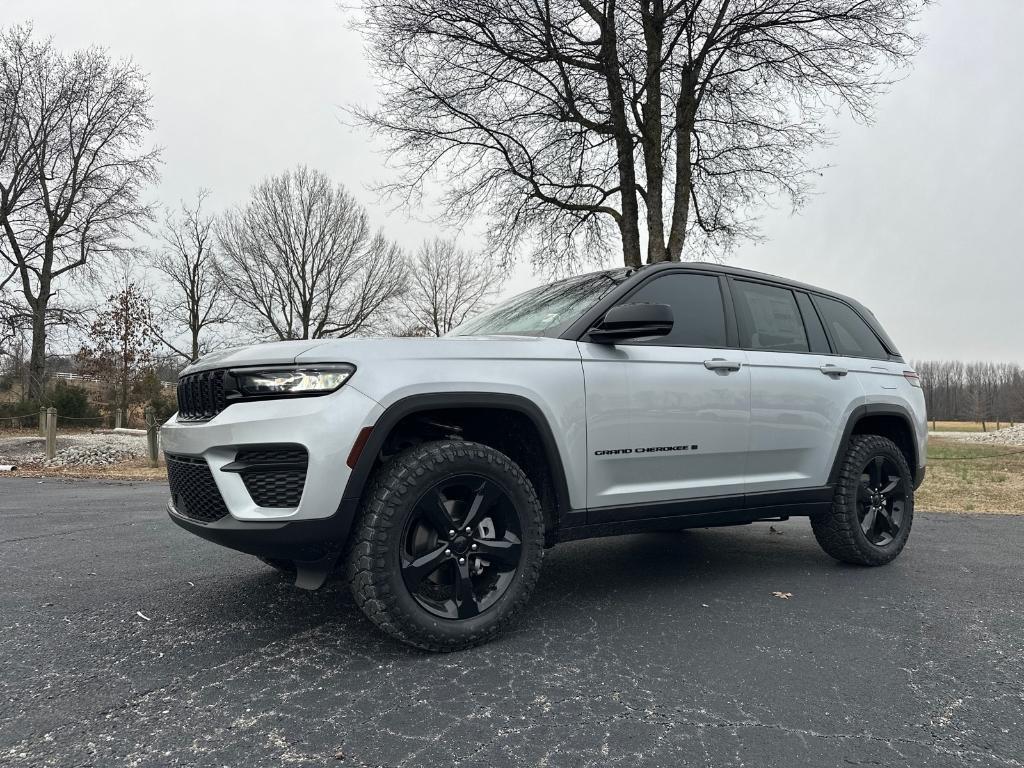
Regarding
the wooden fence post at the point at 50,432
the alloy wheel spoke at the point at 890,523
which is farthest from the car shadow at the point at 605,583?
the wooden fence post at the point at 50,432

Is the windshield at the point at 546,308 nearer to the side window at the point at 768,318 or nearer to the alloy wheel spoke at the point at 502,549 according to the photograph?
the side window at the point at 768,318

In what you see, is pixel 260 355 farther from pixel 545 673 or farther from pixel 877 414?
pixel 877 414

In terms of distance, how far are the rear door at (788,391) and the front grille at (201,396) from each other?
269 cm

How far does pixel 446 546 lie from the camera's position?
250 centimetres

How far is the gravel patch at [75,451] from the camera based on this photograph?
44.8 ft

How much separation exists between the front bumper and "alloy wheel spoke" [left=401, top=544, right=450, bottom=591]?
365 mm

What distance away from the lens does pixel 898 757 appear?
1791 mm

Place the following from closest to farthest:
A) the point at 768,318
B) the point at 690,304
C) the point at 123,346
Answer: the point at 690,304, the point at 768,318, the point at 123,346

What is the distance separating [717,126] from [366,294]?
1919 cm

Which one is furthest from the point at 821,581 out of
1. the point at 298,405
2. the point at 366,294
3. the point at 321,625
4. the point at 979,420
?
the point at 979,420

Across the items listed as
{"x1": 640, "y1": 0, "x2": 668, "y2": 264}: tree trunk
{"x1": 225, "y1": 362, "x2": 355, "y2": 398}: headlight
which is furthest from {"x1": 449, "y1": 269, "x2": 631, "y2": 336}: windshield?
{"x1": 640, "y1": 0, "x2": 668, "y2": 264}: tree trunk

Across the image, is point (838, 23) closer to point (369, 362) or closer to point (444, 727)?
point (369, 362)

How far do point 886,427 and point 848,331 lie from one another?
73cm

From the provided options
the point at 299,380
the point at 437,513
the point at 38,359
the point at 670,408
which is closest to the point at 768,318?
the point at 670,408
